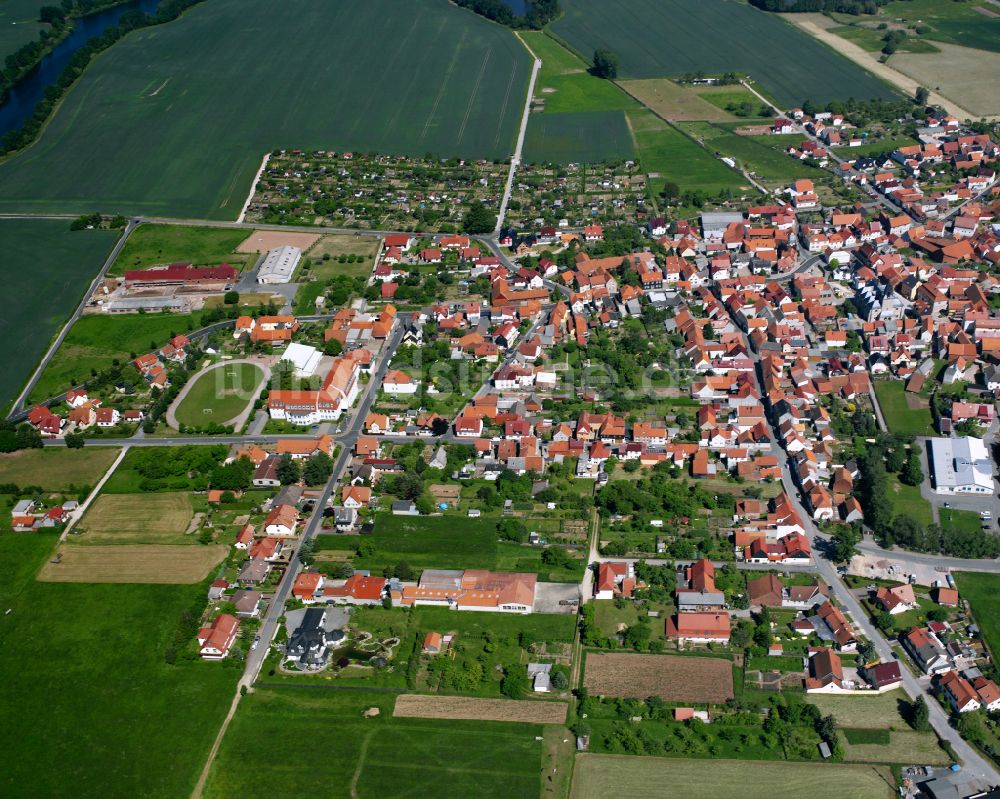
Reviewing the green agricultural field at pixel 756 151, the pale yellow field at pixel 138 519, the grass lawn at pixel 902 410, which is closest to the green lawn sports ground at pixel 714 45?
the green agricultural field at pixel 756 151

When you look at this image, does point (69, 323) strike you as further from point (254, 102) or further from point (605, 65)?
point (605, 65)

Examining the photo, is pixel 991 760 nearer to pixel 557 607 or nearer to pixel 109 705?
pixel 557 607

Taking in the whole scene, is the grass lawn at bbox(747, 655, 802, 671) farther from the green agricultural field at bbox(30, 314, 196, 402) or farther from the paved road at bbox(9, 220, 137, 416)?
the paved road at bbox(9, 220, 137, 416)

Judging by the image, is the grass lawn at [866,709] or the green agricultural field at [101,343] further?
the green agricultural field at [101,343]

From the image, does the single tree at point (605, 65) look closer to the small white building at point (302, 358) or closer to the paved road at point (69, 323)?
the paved road at point (69, 323)

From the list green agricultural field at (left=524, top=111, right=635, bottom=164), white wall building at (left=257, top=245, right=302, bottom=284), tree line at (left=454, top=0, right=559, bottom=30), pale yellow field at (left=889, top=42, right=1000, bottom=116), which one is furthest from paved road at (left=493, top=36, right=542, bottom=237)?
pale yellow field at (left=889, top=42, right=1000, bottom=116)

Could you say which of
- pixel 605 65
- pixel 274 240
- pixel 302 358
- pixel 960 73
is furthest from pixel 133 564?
pixel 960 73
